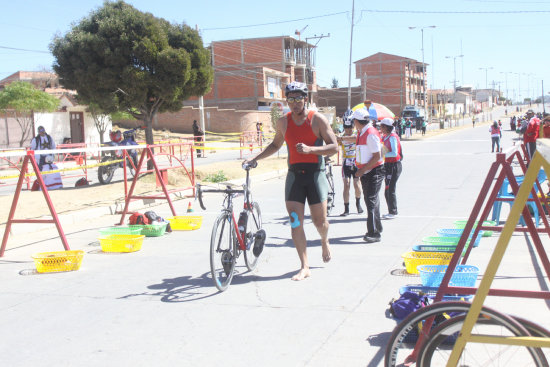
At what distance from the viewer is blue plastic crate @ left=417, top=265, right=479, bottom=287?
16.4 ft

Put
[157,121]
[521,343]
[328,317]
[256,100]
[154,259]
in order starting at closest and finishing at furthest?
[521,343], [328,317], [154,259], [157,121], [256,100]

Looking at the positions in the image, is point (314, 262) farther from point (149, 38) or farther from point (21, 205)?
point (149, 38)

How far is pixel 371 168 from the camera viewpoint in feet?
26.1

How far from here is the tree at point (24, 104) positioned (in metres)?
32.2

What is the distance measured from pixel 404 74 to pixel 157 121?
59.4 m

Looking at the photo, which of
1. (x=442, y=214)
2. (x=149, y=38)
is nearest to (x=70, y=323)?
(x=442, y=214)

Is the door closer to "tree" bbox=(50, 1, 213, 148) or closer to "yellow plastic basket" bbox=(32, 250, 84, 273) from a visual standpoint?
"tree" bbox=(50, 1, 213, 148)

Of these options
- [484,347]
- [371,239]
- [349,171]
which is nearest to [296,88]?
[371,239]

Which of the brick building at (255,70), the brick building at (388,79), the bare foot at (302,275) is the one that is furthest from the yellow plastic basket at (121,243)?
the brick building at (388,79)

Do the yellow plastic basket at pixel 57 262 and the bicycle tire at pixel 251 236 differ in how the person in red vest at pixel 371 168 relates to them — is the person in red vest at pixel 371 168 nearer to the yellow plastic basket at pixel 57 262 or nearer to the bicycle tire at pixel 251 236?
the bicycle tire at pixel 251 236

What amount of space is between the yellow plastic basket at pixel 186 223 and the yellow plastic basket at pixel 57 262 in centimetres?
273

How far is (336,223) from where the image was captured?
985 centimetres

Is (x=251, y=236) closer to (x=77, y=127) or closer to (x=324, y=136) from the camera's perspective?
(x=324, y=136)

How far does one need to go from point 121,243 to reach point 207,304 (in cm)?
291
